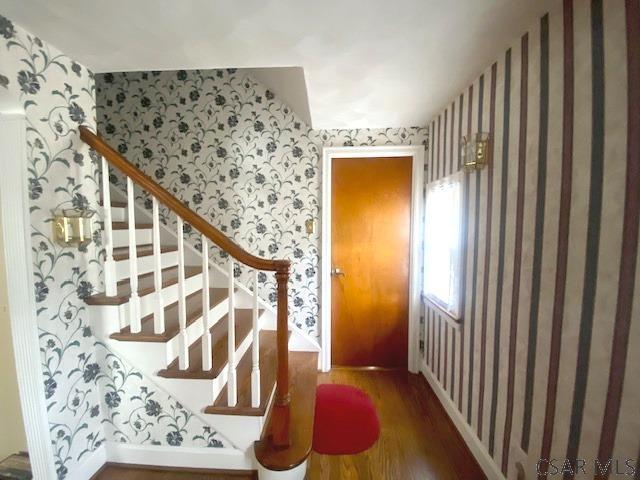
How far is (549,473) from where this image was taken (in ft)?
3.29

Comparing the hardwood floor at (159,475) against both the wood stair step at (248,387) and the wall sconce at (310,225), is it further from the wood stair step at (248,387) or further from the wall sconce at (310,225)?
the wall sconce at (310,225)

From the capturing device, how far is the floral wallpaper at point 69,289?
110cm

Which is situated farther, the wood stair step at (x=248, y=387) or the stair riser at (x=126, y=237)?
the stair riser at (x=126, y=237)

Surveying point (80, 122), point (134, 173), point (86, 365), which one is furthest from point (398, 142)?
point (86, 365)

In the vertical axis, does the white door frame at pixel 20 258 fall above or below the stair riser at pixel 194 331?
above

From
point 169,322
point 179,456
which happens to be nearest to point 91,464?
point 179,456

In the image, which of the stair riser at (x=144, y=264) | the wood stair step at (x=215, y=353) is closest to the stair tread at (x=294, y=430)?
the wood stair step at (x=215, y=353)

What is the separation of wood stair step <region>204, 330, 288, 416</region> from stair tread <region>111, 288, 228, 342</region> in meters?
0.41

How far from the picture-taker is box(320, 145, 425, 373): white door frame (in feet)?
7.39

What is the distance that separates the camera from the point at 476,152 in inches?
55.1

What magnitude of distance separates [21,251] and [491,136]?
2205 millimetres

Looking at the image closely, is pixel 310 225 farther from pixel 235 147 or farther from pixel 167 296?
pixel 167 296

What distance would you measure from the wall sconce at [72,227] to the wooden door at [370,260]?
5.45ft

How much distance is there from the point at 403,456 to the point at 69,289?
6.47ft
